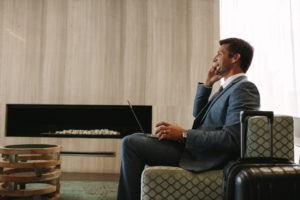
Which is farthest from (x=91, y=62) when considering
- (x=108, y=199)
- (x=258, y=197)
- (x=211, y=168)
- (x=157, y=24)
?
(x=258, y=197)

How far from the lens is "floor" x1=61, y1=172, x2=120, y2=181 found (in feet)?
9.21

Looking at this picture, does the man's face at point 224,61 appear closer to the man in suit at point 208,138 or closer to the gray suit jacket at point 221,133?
the man in suit at point 208,138

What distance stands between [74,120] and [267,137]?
2.63 metres

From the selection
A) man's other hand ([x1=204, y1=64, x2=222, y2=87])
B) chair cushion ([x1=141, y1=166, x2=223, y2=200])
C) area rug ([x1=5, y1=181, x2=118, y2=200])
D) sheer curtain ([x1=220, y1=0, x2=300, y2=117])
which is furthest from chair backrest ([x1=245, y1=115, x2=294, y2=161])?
sheer curtain ([x1=220, y1=0, x2=300, y2=117])

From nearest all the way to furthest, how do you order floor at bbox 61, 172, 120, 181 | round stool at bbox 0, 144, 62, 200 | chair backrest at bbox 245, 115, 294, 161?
chair backrest at bbox 245, 115, 294, 161, round stool at bbox 0, 144, 62, 200, floor at bbox 61, 172, 120, 181

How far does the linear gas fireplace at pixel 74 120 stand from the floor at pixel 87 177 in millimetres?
421

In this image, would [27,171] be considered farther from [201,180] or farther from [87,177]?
[201,180]

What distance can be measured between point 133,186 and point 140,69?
1.90 metres

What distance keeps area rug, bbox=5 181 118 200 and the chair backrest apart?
1.28m

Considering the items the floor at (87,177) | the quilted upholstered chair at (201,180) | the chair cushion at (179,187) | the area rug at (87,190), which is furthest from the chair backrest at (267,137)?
the floor at (87,177)

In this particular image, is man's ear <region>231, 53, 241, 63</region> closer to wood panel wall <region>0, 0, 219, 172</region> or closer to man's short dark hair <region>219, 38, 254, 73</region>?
man's short dark hair <region>219, 38, 254, 73</region>

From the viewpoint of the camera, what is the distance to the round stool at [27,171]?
177cm

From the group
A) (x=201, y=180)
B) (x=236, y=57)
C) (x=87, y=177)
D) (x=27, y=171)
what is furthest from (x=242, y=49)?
(x=87, y=177)

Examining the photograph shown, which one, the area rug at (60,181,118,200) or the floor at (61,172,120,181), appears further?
the floor at (61,172,120,181)
